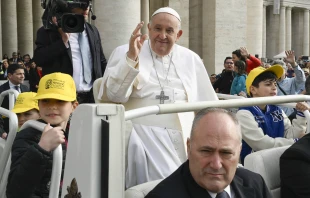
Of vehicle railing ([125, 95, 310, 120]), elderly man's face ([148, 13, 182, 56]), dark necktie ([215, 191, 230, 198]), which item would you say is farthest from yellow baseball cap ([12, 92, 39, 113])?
dark necktie ([215, 191, 230, 198])

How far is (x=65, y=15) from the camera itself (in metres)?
4.42

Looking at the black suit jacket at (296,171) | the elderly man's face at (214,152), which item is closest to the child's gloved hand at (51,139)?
the elderly man's face at (214,152)

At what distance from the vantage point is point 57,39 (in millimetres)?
4891

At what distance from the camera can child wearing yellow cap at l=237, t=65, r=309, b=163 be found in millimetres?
3842

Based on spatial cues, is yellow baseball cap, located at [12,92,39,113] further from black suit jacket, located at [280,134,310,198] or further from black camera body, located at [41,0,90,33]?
black suit jacket, located at [280,134,310,198]

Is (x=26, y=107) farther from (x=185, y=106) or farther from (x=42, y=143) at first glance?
(x=185, y=106)

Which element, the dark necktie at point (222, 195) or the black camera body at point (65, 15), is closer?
the dark necktie at point (222, 195)

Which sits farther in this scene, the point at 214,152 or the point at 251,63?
the point at 251,63

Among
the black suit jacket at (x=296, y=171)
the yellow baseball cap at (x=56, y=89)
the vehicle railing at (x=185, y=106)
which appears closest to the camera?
the vehicle railing at (x=185, y=106)

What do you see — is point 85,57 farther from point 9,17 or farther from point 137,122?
point 9,17

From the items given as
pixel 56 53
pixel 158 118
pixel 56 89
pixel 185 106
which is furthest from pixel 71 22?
pixel 185 106

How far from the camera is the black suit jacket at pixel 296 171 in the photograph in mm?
2887

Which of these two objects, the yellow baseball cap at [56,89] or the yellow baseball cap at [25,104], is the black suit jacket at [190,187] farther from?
the yellow baseball cap at [25,104]

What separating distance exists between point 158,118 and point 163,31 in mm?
661
